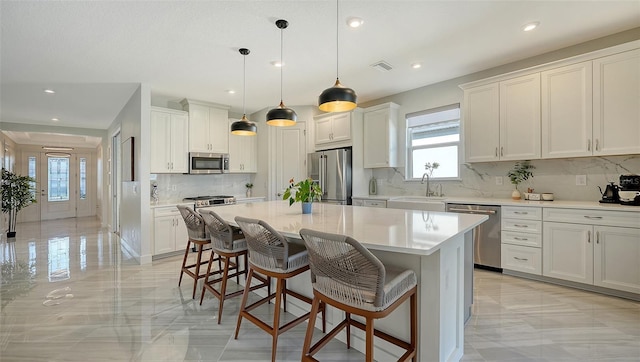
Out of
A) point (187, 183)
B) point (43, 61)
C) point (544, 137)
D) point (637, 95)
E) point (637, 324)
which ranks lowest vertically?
point (637, 324)

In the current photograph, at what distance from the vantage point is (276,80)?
3.96m

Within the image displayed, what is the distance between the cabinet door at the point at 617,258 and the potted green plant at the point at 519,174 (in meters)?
0.89

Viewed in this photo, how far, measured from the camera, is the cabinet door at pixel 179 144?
4.59 m

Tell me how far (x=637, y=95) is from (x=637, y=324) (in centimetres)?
208

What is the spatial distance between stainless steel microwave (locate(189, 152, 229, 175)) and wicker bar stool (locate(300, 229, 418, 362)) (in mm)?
4005

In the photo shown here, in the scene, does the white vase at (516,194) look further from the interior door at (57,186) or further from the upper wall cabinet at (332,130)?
the interior door at (57,186)

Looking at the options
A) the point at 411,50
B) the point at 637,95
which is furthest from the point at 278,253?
the point at 637,95

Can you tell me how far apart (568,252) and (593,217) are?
0.43 meters

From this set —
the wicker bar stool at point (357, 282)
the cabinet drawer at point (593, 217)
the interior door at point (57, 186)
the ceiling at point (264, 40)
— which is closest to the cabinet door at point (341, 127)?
the ceiling at point (264, 40)

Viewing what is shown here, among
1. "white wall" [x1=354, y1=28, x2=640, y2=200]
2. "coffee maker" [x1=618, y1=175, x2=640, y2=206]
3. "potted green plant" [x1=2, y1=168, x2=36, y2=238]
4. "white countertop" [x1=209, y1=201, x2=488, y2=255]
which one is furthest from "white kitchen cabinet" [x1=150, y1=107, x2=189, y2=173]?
"coffee maker" [x1=618, y1=175, x2=640, y2=206]

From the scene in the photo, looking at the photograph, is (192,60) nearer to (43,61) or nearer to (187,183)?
(43,61)

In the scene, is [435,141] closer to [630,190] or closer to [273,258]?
[630,190]

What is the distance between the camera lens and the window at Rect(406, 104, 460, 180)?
4.19m

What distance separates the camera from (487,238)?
3.41 metres
